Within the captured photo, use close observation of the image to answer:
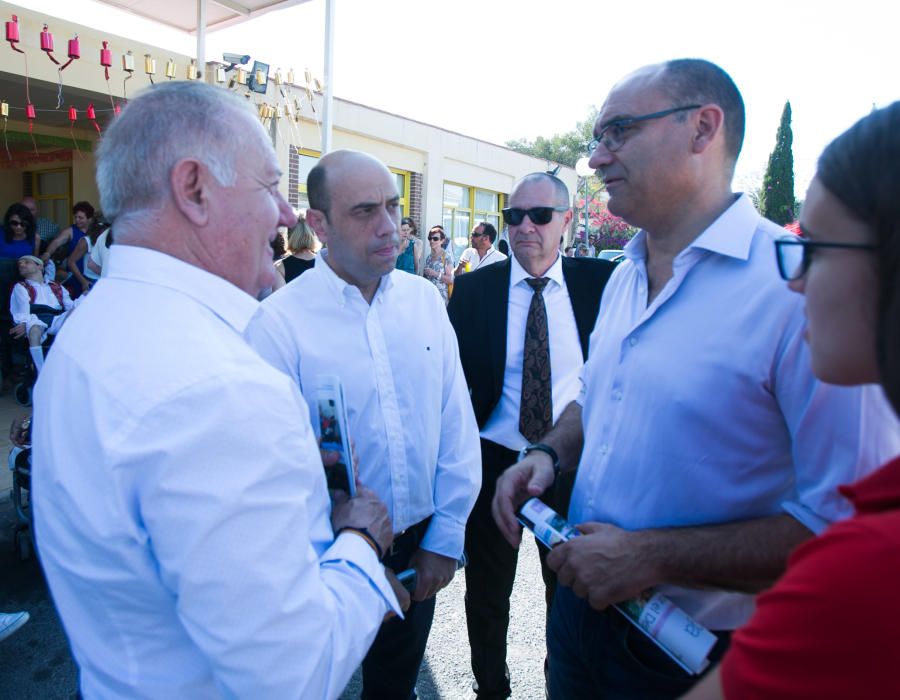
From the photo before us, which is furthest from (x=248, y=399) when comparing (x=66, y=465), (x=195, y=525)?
(x=66, y=465)

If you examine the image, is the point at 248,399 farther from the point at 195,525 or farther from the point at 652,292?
the point at 652,292

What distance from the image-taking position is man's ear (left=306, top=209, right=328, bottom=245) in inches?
90.7

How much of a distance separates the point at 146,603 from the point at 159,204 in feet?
2.40

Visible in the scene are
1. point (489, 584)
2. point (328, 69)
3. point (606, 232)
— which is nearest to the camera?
point (489, 584)

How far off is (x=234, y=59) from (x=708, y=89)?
8414 mm

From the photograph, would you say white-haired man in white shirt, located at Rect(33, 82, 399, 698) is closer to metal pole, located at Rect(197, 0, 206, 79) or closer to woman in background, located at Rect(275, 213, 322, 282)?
woman in background, located at Rect(275, 213, 322, 282)

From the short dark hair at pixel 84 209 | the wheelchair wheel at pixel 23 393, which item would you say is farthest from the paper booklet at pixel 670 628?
the short dark hair at pixel 84 209

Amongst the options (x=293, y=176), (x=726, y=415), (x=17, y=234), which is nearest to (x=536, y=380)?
(x=726, y=415)

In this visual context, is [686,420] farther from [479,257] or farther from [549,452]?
[479,257]

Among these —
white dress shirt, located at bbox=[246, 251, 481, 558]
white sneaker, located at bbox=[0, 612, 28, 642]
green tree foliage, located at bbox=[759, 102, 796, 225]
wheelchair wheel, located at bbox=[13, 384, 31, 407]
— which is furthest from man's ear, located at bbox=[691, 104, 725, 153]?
green tree foliage, located at bbox=[759, 102, 796, 225]

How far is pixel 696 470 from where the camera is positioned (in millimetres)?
1408

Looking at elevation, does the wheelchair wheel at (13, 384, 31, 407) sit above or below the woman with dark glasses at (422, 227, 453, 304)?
below

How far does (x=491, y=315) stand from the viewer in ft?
9.50

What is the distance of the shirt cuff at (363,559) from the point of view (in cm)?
121
